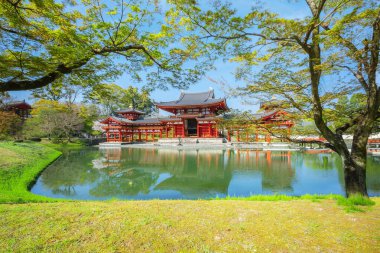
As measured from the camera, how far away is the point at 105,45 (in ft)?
12.1

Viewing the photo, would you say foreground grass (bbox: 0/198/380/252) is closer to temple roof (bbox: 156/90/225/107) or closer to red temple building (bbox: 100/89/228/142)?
red temple building (bbox: 100/89/228/142)

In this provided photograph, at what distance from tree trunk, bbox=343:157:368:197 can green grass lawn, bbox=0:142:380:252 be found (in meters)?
0.33

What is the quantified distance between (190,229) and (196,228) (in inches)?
3.6

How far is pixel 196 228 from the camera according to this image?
283 centimetres

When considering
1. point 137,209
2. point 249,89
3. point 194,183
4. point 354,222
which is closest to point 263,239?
point 354,222

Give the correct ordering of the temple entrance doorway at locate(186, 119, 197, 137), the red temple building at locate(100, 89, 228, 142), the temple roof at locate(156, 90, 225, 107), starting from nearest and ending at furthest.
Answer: the red temple building at locate(100, 89, 228, 142) → the temple roof at locate(156, 90, 225, 107) → the temple entrance doorway at locate(186, 119, 197, 137)

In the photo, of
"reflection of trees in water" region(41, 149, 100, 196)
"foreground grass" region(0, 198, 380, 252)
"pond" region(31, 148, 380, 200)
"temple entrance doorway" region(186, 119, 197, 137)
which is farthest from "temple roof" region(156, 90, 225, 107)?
"foreground grass" region(0, 198, 380, 252)

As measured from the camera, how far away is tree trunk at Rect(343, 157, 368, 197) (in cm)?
396

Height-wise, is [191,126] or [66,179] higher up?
[191,126]

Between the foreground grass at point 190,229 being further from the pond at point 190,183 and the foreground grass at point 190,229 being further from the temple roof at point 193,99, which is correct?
the temple roof at point 193,99

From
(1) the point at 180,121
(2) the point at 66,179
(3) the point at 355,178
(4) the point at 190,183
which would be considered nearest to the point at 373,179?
(3) the point at 355,178

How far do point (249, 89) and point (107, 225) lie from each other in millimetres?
3528

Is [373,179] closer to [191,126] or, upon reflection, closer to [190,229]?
[190,229]

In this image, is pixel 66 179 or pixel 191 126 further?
pixel 191 126
